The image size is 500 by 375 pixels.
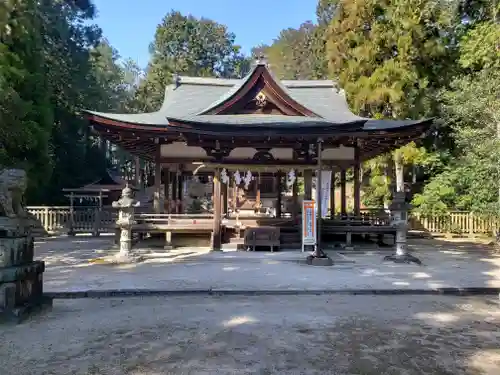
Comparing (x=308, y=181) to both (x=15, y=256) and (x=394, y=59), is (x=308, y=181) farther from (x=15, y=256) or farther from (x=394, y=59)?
(x=394, y=59)

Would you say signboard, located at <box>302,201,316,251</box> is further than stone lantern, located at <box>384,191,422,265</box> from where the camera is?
Yes

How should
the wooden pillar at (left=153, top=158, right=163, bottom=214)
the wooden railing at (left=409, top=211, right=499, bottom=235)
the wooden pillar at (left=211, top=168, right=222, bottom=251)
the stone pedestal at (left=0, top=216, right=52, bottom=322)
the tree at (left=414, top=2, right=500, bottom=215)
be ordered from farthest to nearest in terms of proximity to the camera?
the wooden railing at (left=409, top=211, right=499, bottom=235)
the wooden pillar at (left=153, top=158, right=163, bottom=214)
the tree at (left=414, top=2, right=500, bottom=215)
the wooden pillar at (left=211, top=168, right=222, bottom=251)
the stone pedestal at (left=0, top=216, right=52, bottom=322)

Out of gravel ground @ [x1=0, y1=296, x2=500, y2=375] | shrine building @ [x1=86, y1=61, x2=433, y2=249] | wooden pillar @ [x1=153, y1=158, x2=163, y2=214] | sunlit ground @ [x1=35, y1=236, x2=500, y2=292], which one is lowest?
gravel ground @ [x1=0, y1=296, x2=500, y2=375]

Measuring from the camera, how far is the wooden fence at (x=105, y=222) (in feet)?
62.6

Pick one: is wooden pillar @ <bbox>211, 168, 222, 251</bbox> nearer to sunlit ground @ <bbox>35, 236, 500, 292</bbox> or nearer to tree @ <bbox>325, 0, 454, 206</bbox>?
sunlit ground @ <bbox>35, 236, 500, 292</bbox>

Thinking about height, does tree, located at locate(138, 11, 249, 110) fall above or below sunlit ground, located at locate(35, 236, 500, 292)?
above

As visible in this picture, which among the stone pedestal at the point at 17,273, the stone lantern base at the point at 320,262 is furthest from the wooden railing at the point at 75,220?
the stone pedestal at the point at 17,273

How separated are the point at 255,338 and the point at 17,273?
343cm

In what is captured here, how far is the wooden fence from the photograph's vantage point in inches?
751

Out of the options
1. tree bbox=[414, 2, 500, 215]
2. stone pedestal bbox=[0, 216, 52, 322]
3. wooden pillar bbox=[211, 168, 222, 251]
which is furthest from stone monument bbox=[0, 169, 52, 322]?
tree bbox=[414, 2, 500, 215]

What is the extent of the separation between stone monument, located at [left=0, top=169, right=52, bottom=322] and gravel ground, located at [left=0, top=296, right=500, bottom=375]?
31 cm

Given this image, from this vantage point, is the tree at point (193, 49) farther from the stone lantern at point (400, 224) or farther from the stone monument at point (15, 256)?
the stone monument at point (15, 256)

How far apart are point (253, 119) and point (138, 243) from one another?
5.91m

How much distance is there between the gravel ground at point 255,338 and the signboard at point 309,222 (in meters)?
5.28
